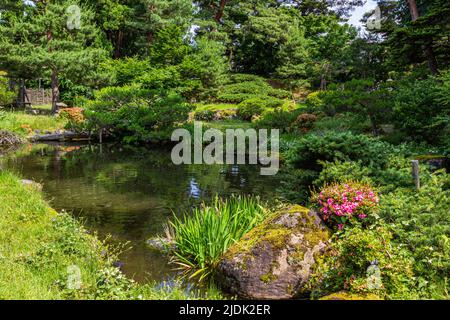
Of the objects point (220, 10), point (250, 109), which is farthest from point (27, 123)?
point (220, 10)

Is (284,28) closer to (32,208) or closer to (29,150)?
(29,150)

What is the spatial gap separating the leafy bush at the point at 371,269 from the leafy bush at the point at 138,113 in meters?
16.3

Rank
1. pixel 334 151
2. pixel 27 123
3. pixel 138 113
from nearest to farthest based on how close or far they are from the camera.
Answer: pixel 334 151, pixel 138 113, pixel 27 123

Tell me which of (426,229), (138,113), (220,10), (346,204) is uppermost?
(220,10)

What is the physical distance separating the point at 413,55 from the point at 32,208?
1561 centimetres

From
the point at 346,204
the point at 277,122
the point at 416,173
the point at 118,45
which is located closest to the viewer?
the point at 346,204

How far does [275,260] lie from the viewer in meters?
5.23

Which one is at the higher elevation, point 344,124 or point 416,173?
point 344,124

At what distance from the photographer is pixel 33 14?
2736 cm

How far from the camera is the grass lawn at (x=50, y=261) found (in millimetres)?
4250

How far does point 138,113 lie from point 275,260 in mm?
17036

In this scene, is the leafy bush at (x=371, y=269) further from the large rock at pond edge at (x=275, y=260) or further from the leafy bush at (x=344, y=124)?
the leafy bush at (x=344, y=124)

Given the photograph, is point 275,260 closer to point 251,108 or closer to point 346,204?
point 346,204

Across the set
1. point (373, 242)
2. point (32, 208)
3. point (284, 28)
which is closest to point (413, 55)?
point (373, 242)
